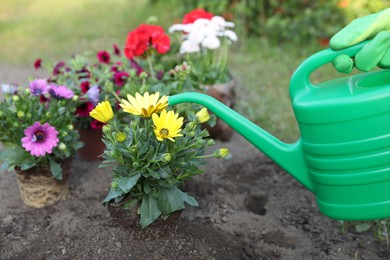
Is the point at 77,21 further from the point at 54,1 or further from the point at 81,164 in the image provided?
the point at 81,164

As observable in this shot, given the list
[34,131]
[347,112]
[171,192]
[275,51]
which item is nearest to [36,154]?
[34,131]

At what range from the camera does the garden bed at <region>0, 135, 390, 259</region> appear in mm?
2123

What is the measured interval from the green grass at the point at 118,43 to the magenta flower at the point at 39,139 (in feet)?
4.92

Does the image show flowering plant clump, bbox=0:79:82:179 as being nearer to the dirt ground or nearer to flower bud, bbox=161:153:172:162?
the dirt ground

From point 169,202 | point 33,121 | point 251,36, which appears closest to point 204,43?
point 33,121

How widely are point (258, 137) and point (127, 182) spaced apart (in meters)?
0.47

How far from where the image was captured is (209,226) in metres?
2.30

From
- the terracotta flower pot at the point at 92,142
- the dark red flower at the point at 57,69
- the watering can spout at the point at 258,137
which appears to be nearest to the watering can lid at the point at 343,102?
the watering can spout at the point at 258,137

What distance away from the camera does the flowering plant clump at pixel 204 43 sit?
3170 mm

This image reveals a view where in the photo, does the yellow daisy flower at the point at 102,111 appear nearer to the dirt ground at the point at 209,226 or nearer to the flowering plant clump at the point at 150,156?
the flowering plant clump at the point at 150,156

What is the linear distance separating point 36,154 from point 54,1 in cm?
651

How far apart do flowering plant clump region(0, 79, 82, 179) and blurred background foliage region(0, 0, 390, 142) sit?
4.59 feet

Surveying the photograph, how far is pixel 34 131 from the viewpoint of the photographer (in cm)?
227

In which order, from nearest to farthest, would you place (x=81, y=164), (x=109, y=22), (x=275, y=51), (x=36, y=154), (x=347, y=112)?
1. (x=347, y=112)
2. (x=36, y=154)
3. (x=81, y=164)
4. (x=275, y=51)
5. (x=109, y=22)
